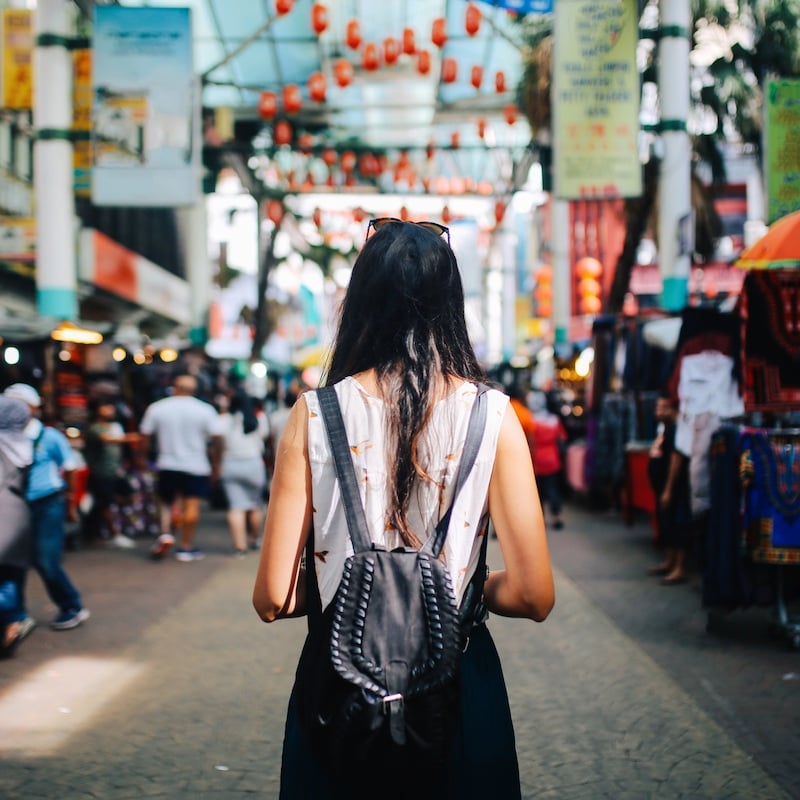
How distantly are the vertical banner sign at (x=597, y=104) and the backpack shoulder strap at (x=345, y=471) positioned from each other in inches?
444

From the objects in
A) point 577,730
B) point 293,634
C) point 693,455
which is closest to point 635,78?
point 693,455

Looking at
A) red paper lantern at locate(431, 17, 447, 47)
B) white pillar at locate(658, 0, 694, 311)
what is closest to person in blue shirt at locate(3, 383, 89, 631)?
white pillar at locate(658, 0, 694, 311)

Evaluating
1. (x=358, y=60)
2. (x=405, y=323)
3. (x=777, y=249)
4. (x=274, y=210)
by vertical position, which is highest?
(x=358, y=60)

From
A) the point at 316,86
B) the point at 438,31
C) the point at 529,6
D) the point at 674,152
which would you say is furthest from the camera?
the point at 316,86

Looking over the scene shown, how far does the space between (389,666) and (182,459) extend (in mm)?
9142

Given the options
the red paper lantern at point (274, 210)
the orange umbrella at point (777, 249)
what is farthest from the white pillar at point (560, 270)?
the orange umbrella at point (777, 249)

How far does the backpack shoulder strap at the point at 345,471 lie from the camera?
6.39 feet

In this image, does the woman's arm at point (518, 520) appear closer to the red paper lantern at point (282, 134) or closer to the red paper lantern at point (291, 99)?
the red paper lantern at point (291, 99)

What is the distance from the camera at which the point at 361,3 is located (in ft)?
70.1

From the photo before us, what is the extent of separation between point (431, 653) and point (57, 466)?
5.84m

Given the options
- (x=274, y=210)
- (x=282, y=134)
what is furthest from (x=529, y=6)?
(x=274, y=210)

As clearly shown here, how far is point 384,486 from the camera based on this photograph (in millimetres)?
2006

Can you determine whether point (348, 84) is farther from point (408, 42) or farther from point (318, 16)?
point (318, 16)

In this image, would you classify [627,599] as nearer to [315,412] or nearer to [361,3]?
[315,412]
